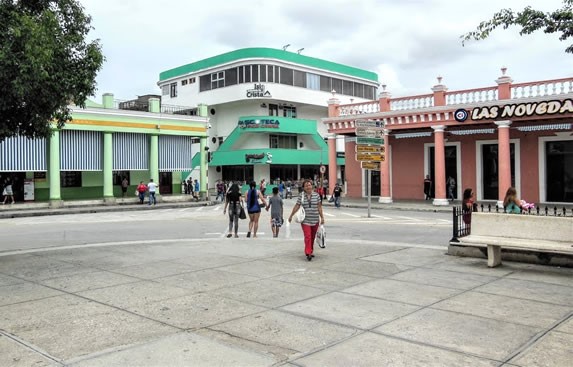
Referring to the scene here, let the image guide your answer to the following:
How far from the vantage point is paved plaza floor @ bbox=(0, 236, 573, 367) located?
4.81 meters

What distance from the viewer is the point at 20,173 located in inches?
1244

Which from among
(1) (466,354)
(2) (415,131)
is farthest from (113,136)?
(1) (466,354)

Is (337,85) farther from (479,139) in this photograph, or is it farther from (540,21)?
(540,21)

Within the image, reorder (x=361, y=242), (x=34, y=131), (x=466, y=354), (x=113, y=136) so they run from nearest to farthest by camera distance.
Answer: (x=466, y=354) < (x=34, y=131) < (x=361, y=242) < (x=113, y=136)

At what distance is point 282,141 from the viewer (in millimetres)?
49844

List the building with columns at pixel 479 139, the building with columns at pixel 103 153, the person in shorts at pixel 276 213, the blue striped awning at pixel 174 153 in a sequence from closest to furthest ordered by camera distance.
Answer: the person in shorts at pixel 276 213 < the building with columns at pixel 479 139 < the building with columns at pixel 103 153 < the blue striped awning at pixel 174 153

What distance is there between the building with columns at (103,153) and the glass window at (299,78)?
14.4 meters

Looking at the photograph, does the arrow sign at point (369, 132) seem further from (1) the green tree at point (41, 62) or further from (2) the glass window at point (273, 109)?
(2) the glass window at point (273, 109)

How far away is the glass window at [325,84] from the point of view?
175 feet

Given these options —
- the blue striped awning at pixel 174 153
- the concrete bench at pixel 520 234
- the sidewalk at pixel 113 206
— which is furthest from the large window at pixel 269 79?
the concrete bench at pixel 520 234

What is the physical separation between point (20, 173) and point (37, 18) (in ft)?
83.7

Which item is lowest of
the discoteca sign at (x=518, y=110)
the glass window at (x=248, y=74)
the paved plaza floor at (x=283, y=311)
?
the paved plaza floor at (x=283, y=311)

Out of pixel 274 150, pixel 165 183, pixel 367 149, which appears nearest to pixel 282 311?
pixel 367 149

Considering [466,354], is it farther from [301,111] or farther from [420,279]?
[301,111]
